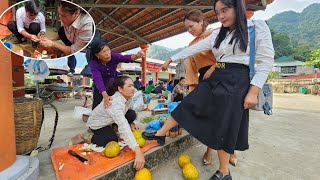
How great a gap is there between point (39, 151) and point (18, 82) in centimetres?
162

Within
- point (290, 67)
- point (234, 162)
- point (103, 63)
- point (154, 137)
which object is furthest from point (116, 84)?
point (290, 67)

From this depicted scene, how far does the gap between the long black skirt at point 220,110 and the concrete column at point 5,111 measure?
1.39m

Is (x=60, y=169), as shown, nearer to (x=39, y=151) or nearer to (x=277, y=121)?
(x=39, y=151)

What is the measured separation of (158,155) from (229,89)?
1132 millimetres

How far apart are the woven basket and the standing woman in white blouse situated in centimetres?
146

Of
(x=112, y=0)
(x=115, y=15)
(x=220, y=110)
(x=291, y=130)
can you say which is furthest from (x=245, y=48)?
(x=115, y=15)

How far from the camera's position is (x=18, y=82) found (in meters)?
3.36

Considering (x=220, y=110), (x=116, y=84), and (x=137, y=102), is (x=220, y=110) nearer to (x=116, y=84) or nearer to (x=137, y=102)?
(x=116, y=84)

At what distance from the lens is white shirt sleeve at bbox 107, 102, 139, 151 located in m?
1.97

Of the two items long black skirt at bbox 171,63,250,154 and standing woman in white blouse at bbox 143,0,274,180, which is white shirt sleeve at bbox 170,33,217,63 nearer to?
standing woman in white blouse at bbox 143,0,274,180

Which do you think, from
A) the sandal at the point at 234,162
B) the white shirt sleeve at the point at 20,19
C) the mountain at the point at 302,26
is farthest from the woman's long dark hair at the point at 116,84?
the mountain at the point at 302,26

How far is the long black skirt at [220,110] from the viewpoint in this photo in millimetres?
1735

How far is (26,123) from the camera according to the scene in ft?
6.54

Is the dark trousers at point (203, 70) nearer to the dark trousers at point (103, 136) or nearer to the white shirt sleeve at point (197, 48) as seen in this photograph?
the white shirt sleeve at point (197, 48)
